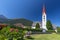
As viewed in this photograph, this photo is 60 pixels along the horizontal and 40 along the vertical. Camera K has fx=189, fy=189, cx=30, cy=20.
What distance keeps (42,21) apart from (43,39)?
45.4 m

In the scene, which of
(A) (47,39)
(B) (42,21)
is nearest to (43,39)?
(A) (47,39)

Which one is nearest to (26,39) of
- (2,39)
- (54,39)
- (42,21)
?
(54,39)

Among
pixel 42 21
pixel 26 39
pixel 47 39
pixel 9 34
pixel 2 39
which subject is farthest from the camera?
pixel 42 21

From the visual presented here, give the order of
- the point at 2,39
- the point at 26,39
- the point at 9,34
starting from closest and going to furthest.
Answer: the point at 2,39 < the point at 9,34 < the point at 26,39

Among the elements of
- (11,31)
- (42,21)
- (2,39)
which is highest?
(42,21)

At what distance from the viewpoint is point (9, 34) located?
52.4ft

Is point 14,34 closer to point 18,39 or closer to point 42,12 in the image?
point 18,39

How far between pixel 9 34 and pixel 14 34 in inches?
17.6

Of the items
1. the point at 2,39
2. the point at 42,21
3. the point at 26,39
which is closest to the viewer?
the point at 2,39

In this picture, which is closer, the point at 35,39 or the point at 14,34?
the point at 14,34

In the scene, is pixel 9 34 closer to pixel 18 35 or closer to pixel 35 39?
pixel 18 35

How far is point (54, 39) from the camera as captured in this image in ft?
66.5

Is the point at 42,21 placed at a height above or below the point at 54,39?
above

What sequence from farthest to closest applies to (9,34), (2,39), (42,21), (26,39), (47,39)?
(42,21) → (47,39) → (26,39) → (9,34) → (2,39)
